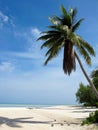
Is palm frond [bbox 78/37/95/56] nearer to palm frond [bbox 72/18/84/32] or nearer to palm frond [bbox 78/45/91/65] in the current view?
palm frond [bbox 78/45/91/65]

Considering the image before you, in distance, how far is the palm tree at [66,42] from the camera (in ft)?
74.0

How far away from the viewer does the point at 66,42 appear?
23.2 metres

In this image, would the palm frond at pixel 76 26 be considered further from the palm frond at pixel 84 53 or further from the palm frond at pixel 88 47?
the palm frond at pixel 84 53

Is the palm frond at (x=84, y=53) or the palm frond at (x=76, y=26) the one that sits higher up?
the palm frond at (x=76, y=26)

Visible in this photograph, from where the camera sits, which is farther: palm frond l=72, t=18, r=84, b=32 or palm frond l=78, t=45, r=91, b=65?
palm frond l=72, t=18, r=84, b=32

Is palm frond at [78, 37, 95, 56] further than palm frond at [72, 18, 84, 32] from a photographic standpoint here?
No

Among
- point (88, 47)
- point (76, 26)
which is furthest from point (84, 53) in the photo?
point (76, 26)

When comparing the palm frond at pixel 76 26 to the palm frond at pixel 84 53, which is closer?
the palm frond at pixel 84 53

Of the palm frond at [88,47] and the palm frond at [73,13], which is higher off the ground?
the palm frond at [73,13]

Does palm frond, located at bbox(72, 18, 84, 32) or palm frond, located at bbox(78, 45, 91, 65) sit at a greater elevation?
palm frond, located at bbox(72, 18, 84, 32)

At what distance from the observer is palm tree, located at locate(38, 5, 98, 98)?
22.5 metres

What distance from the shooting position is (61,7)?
23.5m

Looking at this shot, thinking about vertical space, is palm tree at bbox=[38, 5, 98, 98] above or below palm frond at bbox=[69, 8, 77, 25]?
below

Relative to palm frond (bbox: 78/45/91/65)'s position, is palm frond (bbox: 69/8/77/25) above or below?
above
